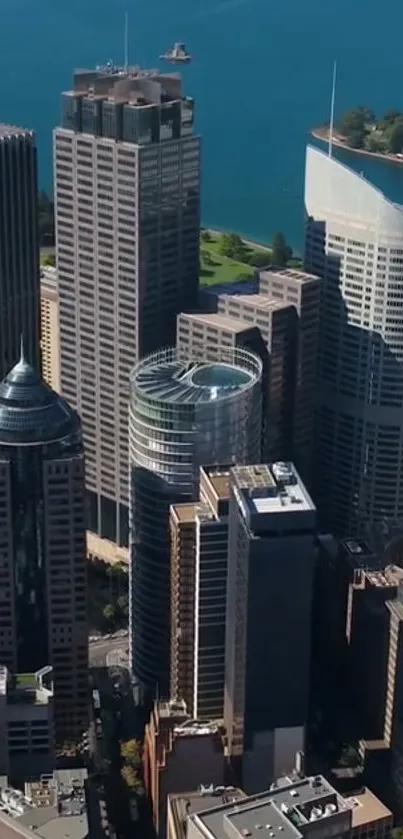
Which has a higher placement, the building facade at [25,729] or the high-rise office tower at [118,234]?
the high-rise office tower at [118,234]

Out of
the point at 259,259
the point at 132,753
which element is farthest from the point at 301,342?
→ the point at 259,259

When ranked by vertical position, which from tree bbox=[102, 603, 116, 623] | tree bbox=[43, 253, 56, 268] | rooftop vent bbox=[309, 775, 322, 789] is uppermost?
rooftop vent bbox=[309, 775, 322, 789]

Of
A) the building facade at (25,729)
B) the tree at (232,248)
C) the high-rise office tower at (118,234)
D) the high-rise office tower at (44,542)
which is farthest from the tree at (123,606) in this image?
the tree at (232,248)

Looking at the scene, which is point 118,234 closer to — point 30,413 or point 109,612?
point 30,413

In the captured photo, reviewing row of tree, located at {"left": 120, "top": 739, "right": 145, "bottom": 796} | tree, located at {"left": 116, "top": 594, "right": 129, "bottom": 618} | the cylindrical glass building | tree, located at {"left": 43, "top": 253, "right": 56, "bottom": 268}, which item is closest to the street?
tree, located at {"left": 116, "top": 594, "right": 129, "bottom": 618}

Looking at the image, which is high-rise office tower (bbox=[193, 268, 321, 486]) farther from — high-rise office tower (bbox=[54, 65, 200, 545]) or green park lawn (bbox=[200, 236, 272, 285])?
→ green park lawn (bbox=[200, 236, 272, 285])

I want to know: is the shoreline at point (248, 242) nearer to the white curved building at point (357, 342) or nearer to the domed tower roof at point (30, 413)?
the white curved building at point (357, 342)

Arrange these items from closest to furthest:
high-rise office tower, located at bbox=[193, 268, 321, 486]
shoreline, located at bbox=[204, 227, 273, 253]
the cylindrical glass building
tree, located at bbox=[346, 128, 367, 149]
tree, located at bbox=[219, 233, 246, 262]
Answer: the cylindrical glass building, high-rise office tower, located at bbox=[193, 268, 321, 486], tree, located at bbox=[219, 233, 246, 262], shoreline, located at bbox=[204, 227, 273, 253], tree, located at bbox=[346, 128, 367, 149]
